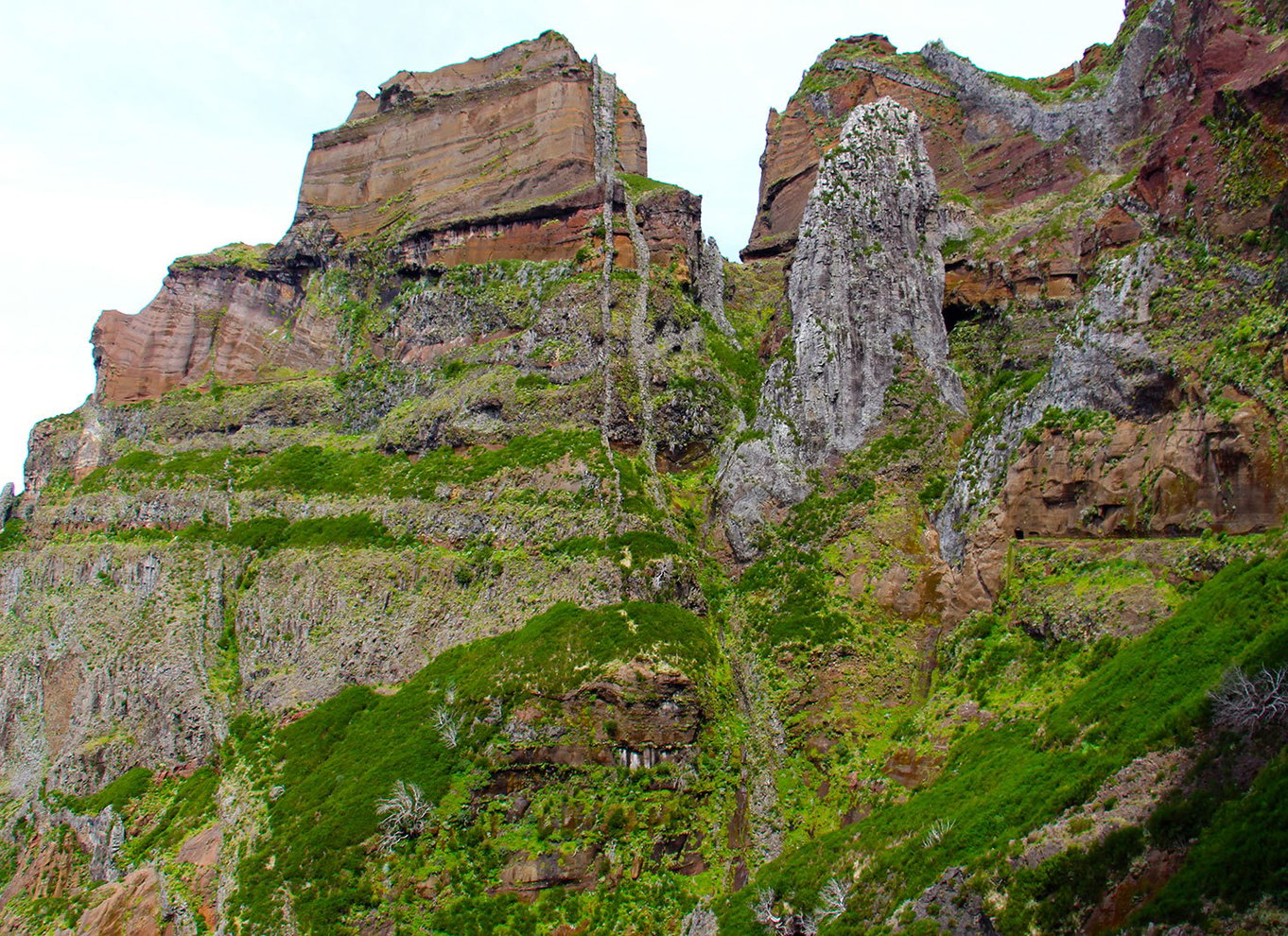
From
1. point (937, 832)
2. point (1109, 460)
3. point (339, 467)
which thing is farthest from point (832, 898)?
point (339, 467)

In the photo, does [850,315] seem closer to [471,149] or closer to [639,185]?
[639,185]

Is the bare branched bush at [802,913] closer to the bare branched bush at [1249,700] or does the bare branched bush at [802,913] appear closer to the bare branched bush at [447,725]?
the bare branched bush at [1249,700]

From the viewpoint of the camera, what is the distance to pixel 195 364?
7394 cm

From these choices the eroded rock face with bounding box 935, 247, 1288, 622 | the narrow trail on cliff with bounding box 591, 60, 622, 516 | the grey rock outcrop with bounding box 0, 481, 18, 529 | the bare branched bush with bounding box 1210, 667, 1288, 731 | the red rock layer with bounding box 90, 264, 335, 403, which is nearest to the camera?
the bare branched bush with bounding box 1210, 667, 1288, 731

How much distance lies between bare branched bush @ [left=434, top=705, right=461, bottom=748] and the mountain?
74 centimetres

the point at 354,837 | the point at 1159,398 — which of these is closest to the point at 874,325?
the point at 1159,398

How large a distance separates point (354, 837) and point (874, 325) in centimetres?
3795

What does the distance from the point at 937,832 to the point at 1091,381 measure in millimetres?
22075

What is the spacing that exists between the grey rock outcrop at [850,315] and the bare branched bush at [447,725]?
17525 mm

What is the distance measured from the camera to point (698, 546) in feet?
170

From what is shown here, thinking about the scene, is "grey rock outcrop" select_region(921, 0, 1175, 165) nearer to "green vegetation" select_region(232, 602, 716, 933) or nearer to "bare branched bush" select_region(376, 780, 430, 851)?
"green vegetation" select_region(232, 602, 716, 933)

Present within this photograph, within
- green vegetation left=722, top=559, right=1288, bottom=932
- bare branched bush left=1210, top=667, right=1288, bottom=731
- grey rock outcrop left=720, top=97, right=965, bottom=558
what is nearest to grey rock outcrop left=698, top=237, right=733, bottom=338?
grey rock outcrop left=720, top=97, right=965, bottom=558

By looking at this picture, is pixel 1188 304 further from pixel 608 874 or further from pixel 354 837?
pixel 354 837

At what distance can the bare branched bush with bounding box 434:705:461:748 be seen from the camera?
4100 cm
